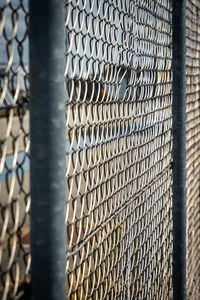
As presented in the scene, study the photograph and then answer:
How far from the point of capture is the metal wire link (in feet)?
4.22

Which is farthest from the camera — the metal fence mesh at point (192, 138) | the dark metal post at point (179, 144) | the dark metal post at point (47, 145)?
the metal fence mesh at point (192, 138)

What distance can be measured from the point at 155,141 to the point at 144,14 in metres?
0.69

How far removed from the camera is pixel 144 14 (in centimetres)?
203

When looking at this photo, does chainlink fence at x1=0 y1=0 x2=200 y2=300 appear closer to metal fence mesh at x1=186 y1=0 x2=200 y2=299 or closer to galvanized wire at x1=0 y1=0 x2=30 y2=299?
galvanized wire at x1=0 y1=0 x2=30 y2=299

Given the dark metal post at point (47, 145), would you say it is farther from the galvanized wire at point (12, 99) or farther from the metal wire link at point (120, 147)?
the metal wire link at point (120, 147)

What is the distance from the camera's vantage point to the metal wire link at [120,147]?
129 cm

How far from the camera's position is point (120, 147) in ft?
5.70

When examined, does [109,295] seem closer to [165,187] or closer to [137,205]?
[137,205]

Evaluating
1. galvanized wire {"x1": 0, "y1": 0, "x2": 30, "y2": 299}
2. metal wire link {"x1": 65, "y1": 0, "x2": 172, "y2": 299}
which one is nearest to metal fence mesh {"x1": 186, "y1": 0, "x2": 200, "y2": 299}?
metal wire link {"x1": 65, "y1": 0, "x2": 172, "y2": 299}

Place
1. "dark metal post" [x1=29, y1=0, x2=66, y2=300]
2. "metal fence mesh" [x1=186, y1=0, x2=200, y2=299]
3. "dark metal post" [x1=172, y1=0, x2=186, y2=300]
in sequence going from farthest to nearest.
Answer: "metal fence mesh" [x1=186, y1=0, x2=200, y2=299] < "dark metal post" [x1=172, y1=0, x2=186, y2=300] < "dark metal post" [x1=29, y1=0, x2=66, y2=300]

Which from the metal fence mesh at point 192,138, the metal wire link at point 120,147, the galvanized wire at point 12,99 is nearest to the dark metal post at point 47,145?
the galvanized wire at point 12,99

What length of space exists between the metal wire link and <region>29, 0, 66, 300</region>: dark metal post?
30cm

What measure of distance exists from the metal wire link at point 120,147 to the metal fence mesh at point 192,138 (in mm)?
541

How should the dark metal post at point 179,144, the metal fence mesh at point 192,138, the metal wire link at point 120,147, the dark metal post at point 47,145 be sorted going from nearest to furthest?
the dark metal post at point 47,145 → the metal wire link at point 120,147 → the dark metal post at point 179,144 → the metal fence mesh at point 192,138
